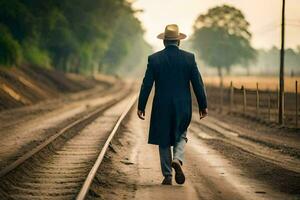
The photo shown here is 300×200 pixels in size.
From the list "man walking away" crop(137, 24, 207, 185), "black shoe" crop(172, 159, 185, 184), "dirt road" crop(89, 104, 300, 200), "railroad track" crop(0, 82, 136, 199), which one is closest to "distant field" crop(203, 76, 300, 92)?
"railroad track" crop(0, 82, 136, 199)

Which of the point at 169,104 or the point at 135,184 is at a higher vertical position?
the point at 169,104

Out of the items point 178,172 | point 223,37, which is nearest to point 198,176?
point 178,172

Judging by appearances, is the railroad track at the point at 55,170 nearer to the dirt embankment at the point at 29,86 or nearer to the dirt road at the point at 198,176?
the dirt road at the point at 198,176

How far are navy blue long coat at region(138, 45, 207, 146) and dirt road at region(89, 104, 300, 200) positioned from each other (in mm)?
790

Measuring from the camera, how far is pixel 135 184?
401 inches

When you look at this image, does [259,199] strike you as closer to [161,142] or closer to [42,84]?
[161,142]

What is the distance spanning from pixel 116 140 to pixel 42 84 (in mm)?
34537

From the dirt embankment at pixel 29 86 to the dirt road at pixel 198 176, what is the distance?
1904cm

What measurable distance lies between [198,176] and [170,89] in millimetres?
1800

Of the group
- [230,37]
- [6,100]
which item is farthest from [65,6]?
[230,37]

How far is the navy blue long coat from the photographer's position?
1005 centimetres

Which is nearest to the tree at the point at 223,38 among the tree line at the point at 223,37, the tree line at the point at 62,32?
the tree line at the point at 223,37

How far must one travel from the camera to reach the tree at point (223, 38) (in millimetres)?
107125

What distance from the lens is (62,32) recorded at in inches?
2562
